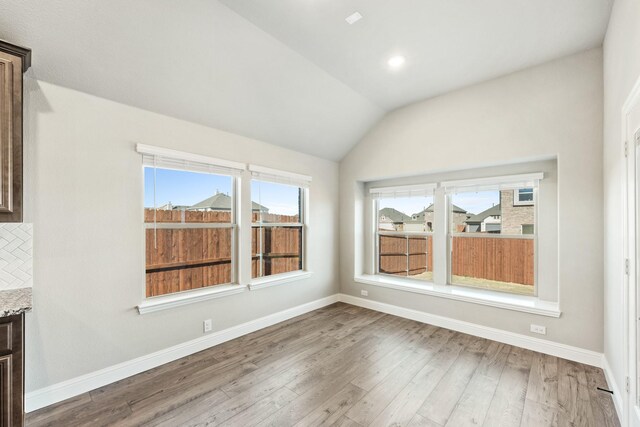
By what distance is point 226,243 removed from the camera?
3.33 m

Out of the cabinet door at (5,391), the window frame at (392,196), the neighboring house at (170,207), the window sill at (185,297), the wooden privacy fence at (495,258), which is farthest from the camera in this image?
the window frame at (392,196)

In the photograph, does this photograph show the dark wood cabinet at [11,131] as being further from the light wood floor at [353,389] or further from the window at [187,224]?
the light wood floor at [353,389]

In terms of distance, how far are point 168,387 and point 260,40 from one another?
10.4ft

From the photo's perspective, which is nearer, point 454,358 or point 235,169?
point 454,358

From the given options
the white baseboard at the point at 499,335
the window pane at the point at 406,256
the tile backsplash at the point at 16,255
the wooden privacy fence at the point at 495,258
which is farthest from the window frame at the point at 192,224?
the wooden privacy fence at the point at 495,258

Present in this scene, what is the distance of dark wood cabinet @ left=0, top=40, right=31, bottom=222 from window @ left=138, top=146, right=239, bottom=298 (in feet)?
2.87

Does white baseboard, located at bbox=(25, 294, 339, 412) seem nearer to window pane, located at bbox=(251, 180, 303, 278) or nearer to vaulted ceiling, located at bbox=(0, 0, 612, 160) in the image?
window pane, located at bbox=(251, 180, 303, 278)

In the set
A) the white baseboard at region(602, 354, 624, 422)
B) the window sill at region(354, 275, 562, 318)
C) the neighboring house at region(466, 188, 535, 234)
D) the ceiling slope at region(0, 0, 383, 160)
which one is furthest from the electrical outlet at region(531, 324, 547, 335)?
the ceiling slope at region(0, 0, 383, 160)

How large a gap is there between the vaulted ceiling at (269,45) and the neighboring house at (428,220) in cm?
170

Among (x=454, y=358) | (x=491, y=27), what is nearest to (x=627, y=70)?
(x=491, y=27)

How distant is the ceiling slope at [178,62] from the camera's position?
1899mm

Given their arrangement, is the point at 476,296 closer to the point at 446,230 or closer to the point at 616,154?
the point at 446,230

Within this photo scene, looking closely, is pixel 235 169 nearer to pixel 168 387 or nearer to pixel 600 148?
pixel 168 387

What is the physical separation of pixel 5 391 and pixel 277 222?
111 inches
